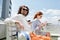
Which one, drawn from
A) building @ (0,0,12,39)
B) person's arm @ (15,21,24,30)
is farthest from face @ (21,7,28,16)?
building @ (0,0,12,39)

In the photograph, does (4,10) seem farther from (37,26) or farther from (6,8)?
(37,26)

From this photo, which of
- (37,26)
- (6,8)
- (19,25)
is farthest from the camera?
(6,8)

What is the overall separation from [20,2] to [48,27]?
2.27 feet

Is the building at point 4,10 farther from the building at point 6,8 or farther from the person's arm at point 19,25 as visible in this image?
the person's arm at point 19,25

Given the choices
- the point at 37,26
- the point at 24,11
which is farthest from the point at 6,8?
the point at 37,26

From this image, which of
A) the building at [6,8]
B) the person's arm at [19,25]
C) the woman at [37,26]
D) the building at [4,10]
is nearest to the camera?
the person's arm at [19,25]

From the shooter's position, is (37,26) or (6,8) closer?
(37,26)

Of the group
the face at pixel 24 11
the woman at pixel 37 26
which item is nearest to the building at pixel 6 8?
the face at pixel 24 11

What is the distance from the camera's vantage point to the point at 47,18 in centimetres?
247

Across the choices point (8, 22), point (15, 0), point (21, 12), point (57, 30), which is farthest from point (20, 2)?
point (57, 30)

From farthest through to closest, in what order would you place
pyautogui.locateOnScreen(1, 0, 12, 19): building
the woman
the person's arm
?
pyautogui.locateOnScreen(1, 0, 12, 19): building, the woman, the person's arm

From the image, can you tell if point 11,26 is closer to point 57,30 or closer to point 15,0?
point 15,0

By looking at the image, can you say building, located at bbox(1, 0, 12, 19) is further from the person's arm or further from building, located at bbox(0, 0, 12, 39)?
the person's arm

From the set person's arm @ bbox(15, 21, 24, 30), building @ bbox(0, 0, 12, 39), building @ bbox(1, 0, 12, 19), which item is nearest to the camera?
person's arm @ bbox(15, 21, 24, 30)
